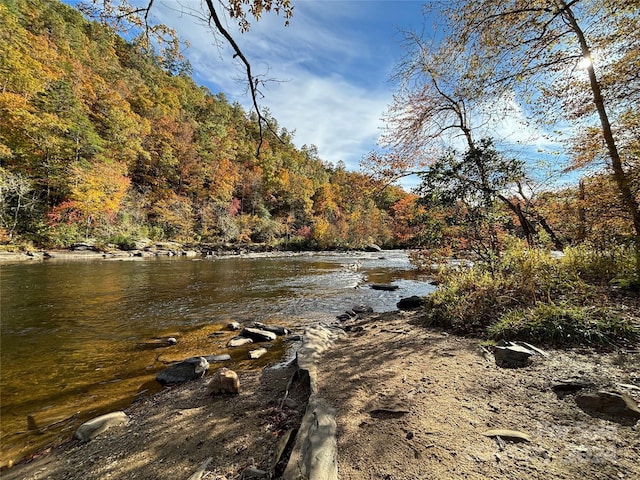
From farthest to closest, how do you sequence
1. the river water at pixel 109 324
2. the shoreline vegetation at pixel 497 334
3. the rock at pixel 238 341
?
the rock at pixel 238 341
the river water at pixel 109 324
the shoreline vegetation at pixel 497 334

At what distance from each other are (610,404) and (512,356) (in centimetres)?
103

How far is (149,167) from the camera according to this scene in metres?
31.2

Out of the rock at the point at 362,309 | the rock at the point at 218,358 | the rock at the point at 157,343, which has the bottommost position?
the rock at the point at 157,343

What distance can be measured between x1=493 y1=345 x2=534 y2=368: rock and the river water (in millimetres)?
2964

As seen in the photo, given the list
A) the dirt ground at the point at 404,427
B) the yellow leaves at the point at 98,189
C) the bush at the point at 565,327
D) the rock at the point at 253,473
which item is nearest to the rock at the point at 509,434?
the dirt ground at the point at 404,427

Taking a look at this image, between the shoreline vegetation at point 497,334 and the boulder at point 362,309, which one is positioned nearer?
the shoreline vegetation at point 497,334

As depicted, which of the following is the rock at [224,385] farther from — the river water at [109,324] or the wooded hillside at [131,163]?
the wooded hillside at [131,163]

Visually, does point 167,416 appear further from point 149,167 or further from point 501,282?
point 149,167

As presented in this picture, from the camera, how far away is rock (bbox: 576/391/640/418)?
5.94 ft

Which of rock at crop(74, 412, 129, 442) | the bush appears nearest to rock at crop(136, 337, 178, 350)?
rock at crop(74, 412, 129, 442)

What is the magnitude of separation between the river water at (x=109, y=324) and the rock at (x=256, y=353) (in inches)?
5.4

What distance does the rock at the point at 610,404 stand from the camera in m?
1.81

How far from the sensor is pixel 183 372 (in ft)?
12.0

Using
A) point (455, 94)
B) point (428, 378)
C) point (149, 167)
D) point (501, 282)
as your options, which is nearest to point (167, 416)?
point (428, 378)
